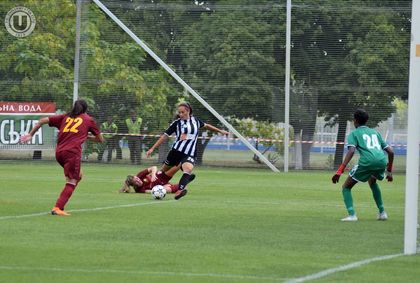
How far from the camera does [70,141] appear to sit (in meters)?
17.1

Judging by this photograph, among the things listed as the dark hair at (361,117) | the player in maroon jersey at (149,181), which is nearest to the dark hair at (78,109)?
the dark hair at (361,117)

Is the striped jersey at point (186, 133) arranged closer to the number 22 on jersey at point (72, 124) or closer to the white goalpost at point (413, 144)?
the number 22 on jersey at point (72, 124)

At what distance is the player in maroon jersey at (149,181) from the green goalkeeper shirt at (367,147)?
656 centimetres

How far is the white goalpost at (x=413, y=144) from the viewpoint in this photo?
39.7ft

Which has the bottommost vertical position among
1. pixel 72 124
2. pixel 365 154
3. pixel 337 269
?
pixel 337 269

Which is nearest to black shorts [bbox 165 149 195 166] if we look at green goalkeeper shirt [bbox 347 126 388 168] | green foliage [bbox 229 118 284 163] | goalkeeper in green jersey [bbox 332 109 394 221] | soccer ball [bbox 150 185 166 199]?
soccer ball [bbox 150 185 166 199]

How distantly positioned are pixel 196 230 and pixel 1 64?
27.8 meters

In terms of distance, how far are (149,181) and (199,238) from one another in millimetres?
10129

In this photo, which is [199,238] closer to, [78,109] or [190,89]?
[78,109]

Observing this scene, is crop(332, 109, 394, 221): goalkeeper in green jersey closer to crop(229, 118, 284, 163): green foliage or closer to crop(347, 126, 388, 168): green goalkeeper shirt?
crop(347, 126, 388, 168): green goalkeeper shirt

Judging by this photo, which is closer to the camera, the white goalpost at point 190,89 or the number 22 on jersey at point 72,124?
the number 22 on jersey at point 72,124

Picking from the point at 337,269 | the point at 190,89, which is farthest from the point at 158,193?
the point at 190,89

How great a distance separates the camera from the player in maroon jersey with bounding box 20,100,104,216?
17.0 m

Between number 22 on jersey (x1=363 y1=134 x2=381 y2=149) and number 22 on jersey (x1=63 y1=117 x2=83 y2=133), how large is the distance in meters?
4.46
